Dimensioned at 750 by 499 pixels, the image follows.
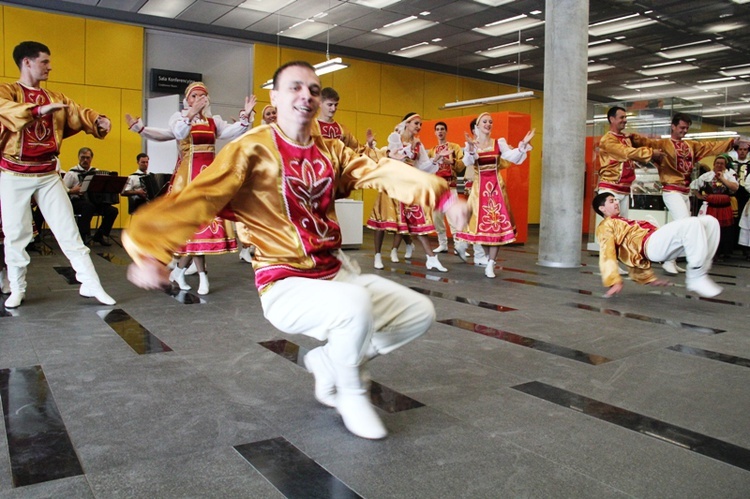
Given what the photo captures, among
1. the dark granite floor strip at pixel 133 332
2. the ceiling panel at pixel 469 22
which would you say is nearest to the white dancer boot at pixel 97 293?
the dark granite floor strip at pixel 133 332

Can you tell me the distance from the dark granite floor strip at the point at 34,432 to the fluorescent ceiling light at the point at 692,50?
44.2 feet

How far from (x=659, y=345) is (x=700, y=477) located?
1.74 metres

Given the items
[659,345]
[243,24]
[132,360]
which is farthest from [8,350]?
[243,24]

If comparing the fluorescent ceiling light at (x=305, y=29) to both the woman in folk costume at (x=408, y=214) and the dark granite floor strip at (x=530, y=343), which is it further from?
the dark granite floor strip at (x=530, y=343)

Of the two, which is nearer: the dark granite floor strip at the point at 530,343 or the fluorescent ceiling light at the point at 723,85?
the dark granite floor strip at the point at 530,343

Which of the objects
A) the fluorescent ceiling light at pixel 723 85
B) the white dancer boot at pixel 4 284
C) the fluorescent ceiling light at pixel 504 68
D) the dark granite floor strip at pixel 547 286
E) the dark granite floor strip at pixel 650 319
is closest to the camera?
the dark granite floor strip at pixel 650 319

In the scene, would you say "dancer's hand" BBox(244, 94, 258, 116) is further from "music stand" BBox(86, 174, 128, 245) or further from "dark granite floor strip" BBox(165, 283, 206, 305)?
"music stand" BBox(86, 174, 128, 245)

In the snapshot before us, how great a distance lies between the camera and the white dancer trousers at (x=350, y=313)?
193 cm

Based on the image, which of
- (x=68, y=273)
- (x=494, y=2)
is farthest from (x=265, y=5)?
(x=68, y=273)

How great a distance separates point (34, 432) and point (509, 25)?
11190 mm

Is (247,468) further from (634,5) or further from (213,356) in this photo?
(634,5)

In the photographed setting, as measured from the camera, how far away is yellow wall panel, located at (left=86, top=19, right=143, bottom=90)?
36.5 ft

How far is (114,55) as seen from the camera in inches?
445

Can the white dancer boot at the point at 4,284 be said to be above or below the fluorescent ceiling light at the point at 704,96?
below
